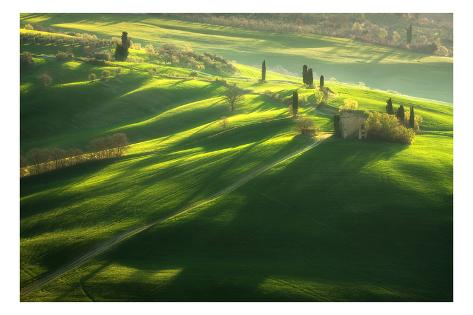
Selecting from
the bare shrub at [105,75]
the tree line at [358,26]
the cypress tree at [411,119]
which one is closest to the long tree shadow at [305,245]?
the cypress tree at [411,119]

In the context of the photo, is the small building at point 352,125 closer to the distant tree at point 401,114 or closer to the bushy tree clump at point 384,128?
the bushy tree clump at point 384,128

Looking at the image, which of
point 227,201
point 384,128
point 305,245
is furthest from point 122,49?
point 305,245

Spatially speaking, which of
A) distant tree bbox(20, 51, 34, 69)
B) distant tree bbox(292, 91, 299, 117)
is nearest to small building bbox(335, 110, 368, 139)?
distant tree bbox(292, 91, 299, 117)

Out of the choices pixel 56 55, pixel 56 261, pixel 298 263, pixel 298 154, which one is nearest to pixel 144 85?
pixel 56 55

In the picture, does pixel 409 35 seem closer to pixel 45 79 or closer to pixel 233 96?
pixel 233 96

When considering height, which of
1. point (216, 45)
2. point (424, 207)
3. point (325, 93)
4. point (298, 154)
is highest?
point (216, 45)

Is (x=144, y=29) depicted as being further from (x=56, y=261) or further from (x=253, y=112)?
(x=56, y=261)

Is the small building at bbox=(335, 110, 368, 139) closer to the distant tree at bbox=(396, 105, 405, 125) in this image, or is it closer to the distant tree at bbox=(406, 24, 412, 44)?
the distant tree at bbox=(396, 105, 405, 125)
